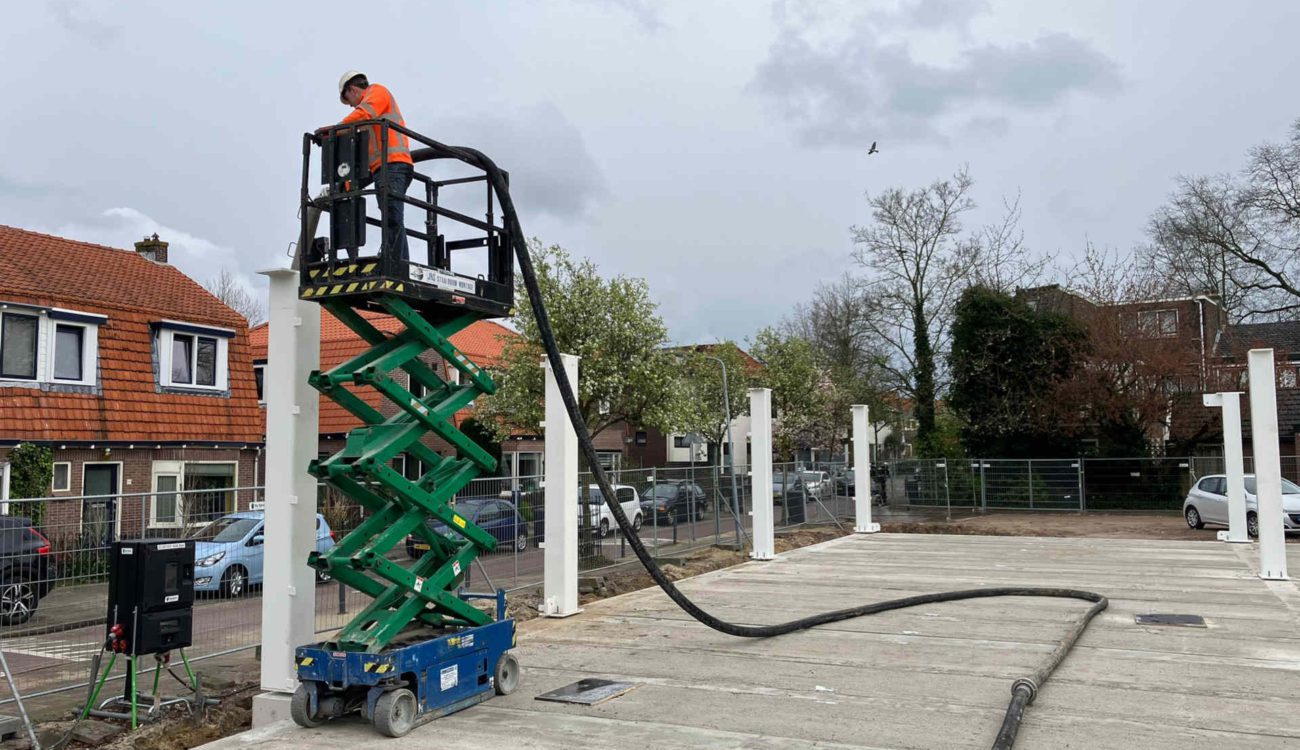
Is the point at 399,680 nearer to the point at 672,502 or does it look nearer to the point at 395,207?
the point at 395,207

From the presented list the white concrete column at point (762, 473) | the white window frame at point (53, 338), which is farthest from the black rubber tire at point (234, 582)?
the white window frame at point (53, 338)

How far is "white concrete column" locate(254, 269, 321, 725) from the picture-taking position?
23.4 ft

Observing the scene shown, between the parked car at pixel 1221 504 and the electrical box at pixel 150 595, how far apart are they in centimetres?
2127

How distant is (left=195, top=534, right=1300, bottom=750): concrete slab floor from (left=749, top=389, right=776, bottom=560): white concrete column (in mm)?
2952

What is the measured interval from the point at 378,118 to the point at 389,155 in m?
0.26

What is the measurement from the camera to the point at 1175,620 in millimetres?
10500

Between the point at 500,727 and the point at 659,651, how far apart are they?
2768 mm

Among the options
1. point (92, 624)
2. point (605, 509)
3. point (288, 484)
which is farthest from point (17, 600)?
point (605, 509)

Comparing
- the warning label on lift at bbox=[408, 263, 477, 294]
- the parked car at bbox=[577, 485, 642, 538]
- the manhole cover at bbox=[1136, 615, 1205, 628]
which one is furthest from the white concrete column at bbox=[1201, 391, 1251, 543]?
the warning label on lift at bbox=[408, 263, 477, 294]

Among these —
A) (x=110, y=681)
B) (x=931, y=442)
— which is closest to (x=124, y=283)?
(x=110, y=681)

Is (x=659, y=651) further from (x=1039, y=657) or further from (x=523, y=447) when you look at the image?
(x=523, y=447)

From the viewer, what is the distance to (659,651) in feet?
29.5

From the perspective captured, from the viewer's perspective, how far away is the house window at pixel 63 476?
18423 mm

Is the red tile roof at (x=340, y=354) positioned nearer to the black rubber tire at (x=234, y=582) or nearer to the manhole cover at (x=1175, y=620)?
the black rubber tire at (x=234, y=582)
